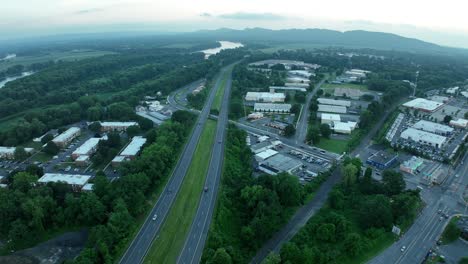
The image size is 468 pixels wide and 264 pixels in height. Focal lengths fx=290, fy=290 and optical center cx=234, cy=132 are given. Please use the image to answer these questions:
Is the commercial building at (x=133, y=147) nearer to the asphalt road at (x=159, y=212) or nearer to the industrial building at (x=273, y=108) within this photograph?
the asphalt road at (x=159, y=212)

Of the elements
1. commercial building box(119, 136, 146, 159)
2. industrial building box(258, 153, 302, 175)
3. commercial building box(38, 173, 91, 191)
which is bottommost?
commercial building box(38, 173, 91, 191)

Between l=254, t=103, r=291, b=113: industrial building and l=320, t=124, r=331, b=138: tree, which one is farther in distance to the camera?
l=254, t=103, r=291, b=113: industrial building

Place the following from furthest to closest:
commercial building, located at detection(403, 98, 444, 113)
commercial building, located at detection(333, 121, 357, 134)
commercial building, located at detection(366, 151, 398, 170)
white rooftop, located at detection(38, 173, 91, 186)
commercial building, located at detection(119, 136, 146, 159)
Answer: commercial building, located at detection(403, 98, 444, 113)
commercial building, located at detection(333, 121, 357, 134)
commercial building, located at detection(119, 136, 146, 159)
commercial building, located at detection(366, 151, 398, 170)
white rooftop, located at detection(38, 173, 91, 186)

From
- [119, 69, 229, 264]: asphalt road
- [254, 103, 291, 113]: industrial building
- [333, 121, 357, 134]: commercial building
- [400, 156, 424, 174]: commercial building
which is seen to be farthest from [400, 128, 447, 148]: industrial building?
[119, 69, 229, 264]: asphalt road

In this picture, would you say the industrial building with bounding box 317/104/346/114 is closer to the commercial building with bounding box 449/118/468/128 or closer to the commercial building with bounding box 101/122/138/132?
the commercial building with bounding box 449/118/468/128

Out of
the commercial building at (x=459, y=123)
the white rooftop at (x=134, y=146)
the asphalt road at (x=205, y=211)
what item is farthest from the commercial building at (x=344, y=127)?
the white rooftop at (x=134, y=146)

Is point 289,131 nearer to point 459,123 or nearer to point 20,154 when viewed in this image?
point 459,123

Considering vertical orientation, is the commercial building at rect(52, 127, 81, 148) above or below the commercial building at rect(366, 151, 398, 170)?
below

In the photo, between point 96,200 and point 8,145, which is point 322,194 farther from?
point 8,145
